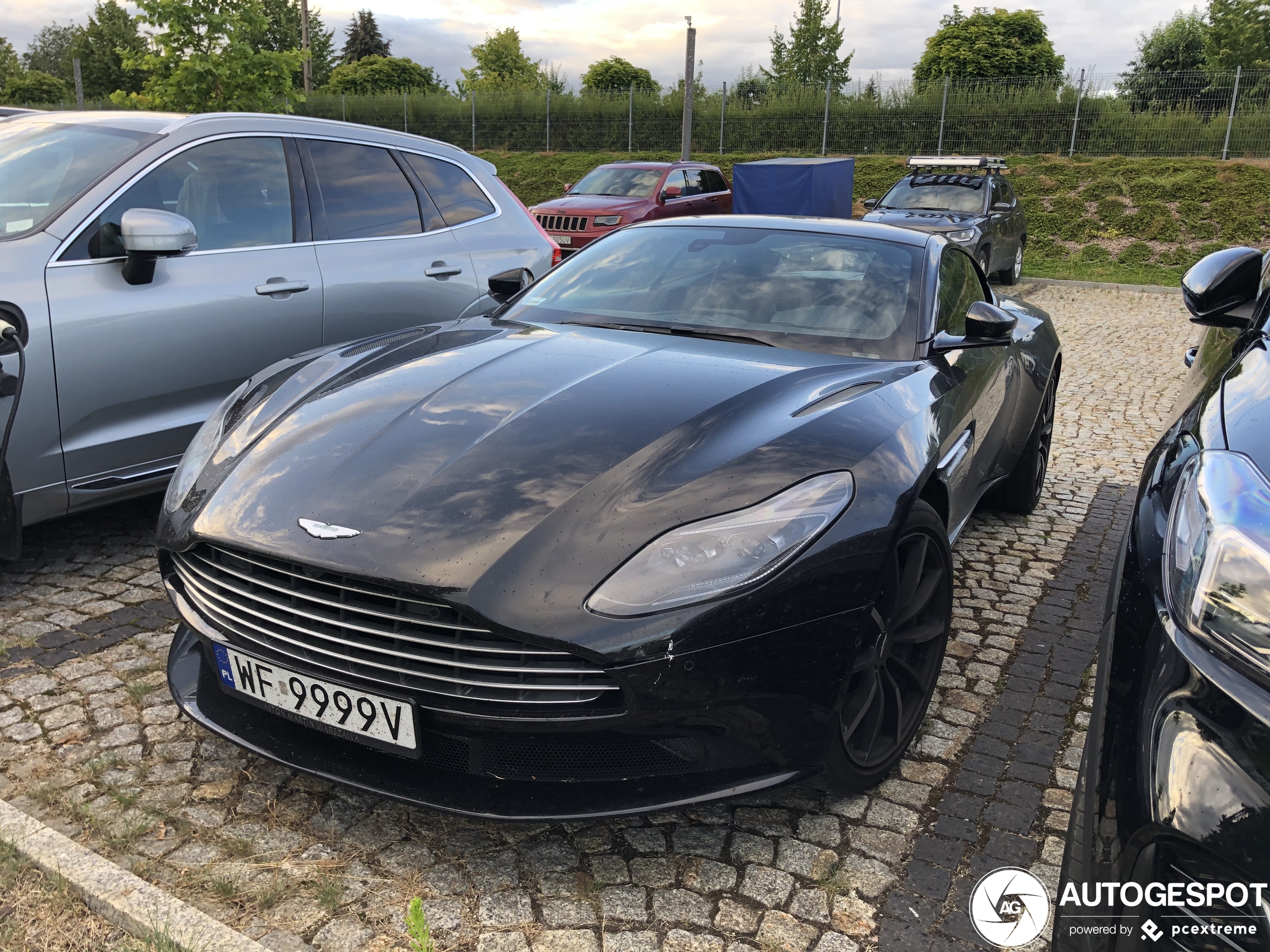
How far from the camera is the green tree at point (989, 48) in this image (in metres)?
39.7

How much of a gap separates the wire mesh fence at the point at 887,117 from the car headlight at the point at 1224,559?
21.2 metres

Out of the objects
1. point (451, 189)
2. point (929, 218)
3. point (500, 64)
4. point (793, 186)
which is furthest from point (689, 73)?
point (500, 64)

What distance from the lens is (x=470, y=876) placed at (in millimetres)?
2254

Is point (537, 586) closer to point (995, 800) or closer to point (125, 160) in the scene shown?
point (995, 800)

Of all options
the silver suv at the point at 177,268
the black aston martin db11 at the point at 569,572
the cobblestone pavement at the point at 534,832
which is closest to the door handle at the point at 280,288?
the silver suv at the point at 177,268

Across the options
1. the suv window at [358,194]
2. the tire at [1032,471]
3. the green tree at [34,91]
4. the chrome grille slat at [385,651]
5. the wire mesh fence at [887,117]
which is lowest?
the tire at [1032,471]

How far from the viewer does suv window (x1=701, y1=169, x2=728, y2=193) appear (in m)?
17.2

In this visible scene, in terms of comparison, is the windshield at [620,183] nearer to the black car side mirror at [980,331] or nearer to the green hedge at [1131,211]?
the green hedge at [1131,211]

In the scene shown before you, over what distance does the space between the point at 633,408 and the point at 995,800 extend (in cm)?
141

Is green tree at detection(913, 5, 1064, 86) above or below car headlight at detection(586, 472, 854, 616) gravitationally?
above

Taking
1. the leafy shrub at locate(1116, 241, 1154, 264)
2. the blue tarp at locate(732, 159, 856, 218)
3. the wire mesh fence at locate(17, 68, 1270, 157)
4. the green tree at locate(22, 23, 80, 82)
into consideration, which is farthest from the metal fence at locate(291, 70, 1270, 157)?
the green tree at locate(22, 23, 80, 82)

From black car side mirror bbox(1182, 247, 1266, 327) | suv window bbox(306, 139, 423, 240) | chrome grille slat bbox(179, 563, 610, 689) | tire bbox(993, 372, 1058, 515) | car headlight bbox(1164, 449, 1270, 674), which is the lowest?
tire bbox(993, 372, 1058, 515)

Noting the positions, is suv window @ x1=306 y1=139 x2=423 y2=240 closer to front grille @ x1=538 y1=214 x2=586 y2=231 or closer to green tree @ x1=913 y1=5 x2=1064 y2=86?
front grille @ x1=538 y1=214 x2=586 y2=231

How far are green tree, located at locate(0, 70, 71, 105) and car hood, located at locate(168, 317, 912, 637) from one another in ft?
195
